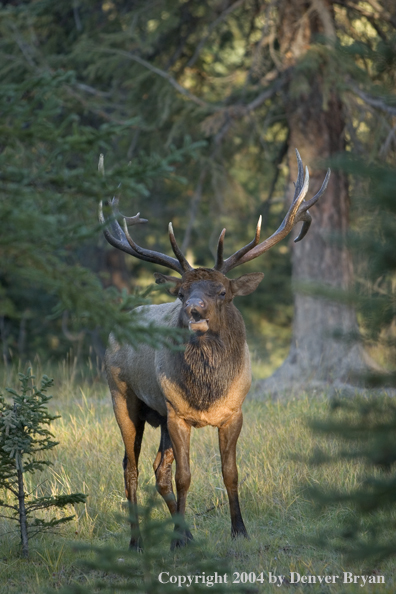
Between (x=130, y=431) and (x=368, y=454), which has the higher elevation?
(x=130, y=431)

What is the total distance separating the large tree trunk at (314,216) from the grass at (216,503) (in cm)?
190

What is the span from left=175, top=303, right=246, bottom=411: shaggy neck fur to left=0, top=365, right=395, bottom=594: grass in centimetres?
83

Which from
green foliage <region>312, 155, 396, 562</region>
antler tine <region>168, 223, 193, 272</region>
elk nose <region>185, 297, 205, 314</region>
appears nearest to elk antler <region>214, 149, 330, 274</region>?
antler tine <region>168, 223, 193, 272</region>

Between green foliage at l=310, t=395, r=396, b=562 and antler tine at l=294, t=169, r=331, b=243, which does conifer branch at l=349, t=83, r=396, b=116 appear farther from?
green foliage at l=310, t=395, r=396, b=562

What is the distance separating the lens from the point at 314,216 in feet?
33.0

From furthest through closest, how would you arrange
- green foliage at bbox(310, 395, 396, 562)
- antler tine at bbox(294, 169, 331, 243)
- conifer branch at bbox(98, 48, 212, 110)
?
conifer branch at bbox(98, 48, 212, 110) → antler tine at bbox(294, 169, 331, 243) → green foliage at bbox(310, 395, 396, 562)

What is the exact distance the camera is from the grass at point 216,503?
4551 mm

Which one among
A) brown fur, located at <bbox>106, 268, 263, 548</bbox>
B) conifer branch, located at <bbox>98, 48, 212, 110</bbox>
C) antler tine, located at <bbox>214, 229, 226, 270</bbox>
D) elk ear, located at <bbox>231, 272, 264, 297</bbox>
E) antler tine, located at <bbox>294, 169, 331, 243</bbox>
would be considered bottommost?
brown fur, located at <bbox>106, 268, 263, 548</bbox>

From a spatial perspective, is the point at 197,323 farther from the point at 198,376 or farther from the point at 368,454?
the point at 368,454

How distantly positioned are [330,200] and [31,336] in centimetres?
990

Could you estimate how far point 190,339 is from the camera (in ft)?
18.0

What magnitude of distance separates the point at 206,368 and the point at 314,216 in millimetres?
5237

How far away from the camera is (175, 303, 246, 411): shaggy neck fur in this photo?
5.38 meters

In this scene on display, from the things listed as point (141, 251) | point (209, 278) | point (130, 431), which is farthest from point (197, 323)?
point (130, 431)
